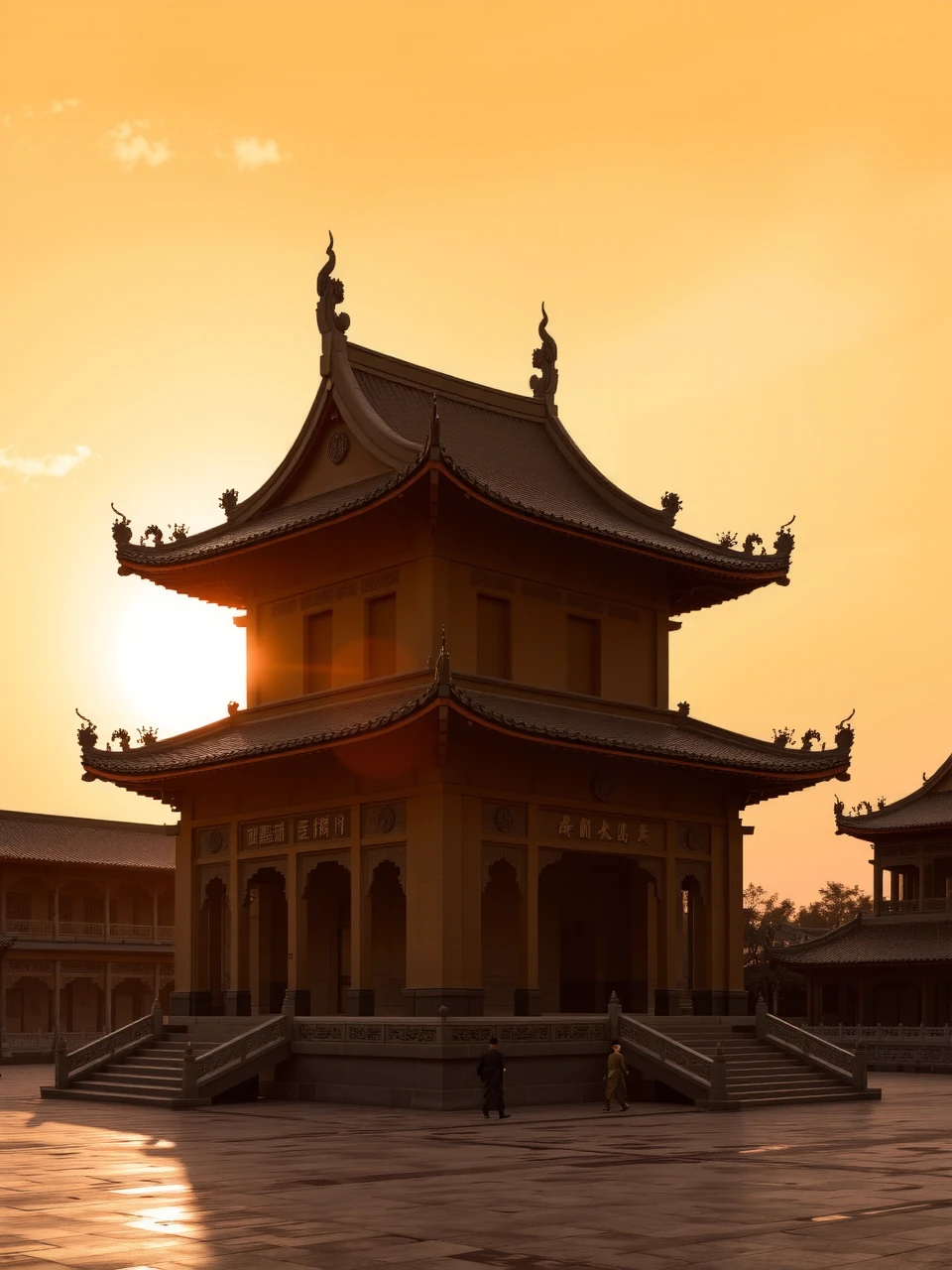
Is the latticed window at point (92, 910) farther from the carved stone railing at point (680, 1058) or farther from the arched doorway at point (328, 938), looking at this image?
the carved stone railing at point (680, 1058)

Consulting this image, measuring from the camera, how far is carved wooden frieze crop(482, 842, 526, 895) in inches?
1270

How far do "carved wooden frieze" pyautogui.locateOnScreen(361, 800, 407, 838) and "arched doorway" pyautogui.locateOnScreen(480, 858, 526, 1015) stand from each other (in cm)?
260

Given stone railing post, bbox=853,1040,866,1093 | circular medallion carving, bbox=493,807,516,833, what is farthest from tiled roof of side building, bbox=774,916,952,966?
circular medallion carving, bbox=493,807,516,833

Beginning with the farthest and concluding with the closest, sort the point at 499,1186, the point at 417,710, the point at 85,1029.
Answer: the point at 85,1029 → the point at 417,710 → the point at 499,1186

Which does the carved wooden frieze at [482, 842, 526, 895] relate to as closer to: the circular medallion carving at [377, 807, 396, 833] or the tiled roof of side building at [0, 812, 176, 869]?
the circular medallion carving at [377, 807, 396, 833]

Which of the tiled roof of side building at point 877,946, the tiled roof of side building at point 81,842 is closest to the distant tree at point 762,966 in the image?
the tiled roof of side building at point 877,946

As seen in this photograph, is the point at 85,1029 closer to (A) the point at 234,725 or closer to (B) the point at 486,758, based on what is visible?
(A) the point at 234,725

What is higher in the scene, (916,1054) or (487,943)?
(487,943)

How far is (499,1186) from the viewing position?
18469mm

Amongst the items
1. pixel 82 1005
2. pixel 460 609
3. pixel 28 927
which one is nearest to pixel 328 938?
pixel 460 609

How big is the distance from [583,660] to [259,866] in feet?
27.4

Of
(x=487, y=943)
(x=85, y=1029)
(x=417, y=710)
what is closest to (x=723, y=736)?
(x=487, y=943)

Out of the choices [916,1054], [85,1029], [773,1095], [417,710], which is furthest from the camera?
[85,1029]

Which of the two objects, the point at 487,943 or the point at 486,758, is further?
the point at 487,943
